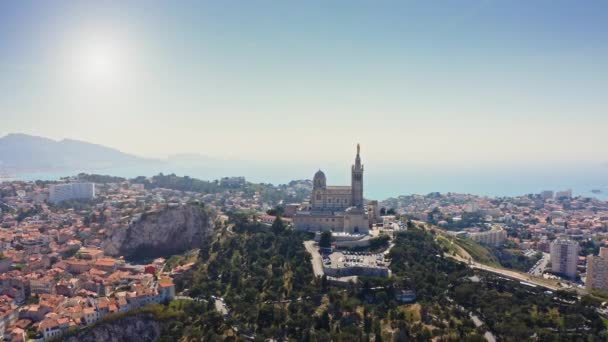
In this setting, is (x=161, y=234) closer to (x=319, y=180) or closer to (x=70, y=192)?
(x=319, y=180)

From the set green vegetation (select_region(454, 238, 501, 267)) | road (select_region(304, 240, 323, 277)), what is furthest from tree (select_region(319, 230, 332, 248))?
green vegetation (select_region(454, 238, 501, 267))

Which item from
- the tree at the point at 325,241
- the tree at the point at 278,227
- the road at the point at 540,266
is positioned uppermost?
the tree at the point at 278,227

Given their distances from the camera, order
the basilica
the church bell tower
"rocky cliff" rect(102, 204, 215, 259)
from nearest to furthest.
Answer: the basilica < "rocky cliff" rect(102, 204, 215, 259) < the church bell tower

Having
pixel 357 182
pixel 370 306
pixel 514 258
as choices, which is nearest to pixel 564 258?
pixel 514 258

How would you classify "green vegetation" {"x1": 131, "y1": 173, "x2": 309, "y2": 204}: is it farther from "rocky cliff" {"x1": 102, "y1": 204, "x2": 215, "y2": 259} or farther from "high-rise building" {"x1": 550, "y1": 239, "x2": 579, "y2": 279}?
"high-rise building" {"x1": 550, "y1": 239, "x2": 579, "y2": 279}

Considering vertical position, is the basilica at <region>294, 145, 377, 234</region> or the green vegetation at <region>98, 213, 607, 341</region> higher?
the basilica at <region>294, 145, 377, 234</region>

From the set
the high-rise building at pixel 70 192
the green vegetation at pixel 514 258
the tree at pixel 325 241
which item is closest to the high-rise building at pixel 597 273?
the green vegetation at pixel 514 258

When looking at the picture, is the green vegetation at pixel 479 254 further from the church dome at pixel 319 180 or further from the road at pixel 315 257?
the road at pixel 315 257
